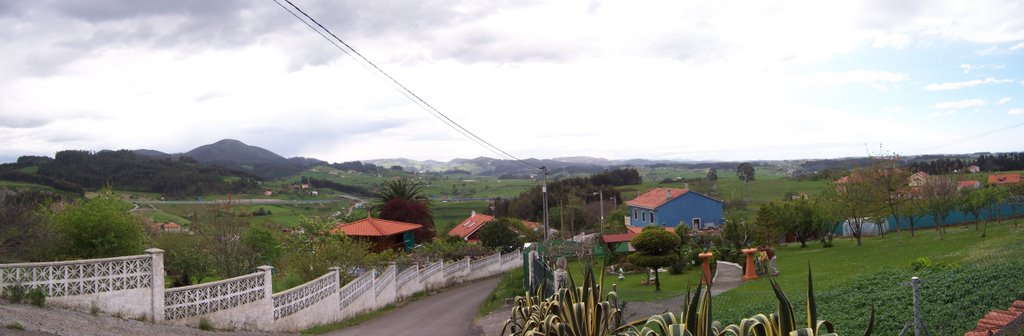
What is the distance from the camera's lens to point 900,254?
21.1 m

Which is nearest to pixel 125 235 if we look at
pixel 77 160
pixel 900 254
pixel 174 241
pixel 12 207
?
pixel 12 207

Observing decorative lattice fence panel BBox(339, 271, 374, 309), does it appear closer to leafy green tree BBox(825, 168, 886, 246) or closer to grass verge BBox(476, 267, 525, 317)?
grass verge BBox(476, 267, 525, 317)

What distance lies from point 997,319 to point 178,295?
12634 millimetres

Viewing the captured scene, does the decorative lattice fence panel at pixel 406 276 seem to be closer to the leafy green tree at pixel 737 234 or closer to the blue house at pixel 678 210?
the leafy green tree at pixel 737 234

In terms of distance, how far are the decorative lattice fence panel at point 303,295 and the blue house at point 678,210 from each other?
36.5m

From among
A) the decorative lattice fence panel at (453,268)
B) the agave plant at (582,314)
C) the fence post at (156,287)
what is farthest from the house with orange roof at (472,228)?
the agave plant at (582,314)

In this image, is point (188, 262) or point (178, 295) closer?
point (178, 295)

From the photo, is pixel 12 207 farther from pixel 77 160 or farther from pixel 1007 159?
pixel 1007 159

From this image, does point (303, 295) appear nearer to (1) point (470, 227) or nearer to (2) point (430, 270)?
(2) point (430, 270)

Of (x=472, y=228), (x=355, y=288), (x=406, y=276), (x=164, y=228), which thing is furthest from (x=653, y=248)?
(x=472, y=228)

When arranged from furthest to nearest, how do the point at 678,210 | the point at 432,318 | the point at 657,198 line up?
the point at 657,198
the point at 678,210
the point at 432,318

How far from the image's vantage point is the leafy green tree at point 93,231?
15.7m

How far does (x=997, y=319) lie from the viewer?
7098 millimetres

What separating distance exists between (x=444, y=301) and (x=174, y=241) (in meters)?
9.53
